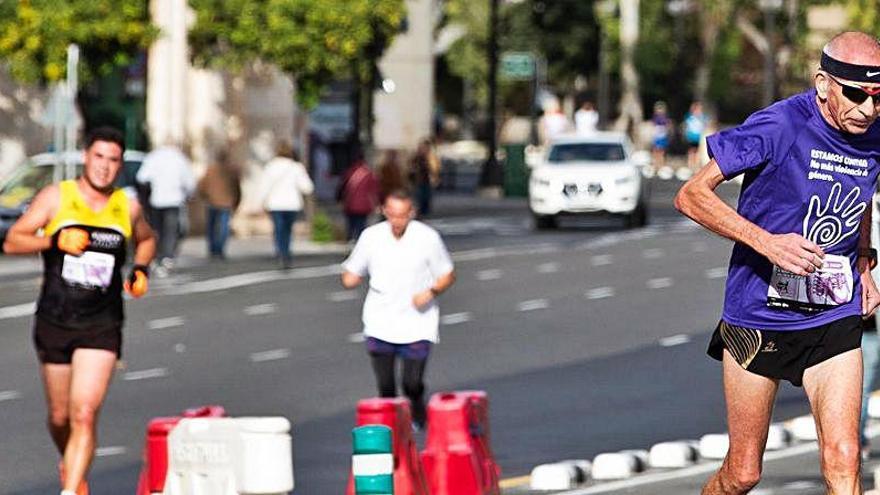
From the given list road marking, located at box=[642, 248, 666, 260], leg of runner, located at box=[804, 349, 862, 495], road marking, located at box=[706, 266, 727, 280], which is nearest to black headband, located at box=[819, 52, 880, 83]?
leg of runner, located at box=[804, 349, 862, 495]

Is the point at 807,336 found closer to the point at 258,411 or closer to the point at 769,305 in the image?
the point at 769,305

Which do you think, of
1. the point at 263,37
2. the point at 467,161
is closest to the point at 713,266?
the point at 263,37

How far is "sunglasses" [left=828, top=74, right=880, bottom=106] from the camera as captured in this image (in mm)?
8188

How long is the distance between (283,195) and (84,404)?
21176 mm

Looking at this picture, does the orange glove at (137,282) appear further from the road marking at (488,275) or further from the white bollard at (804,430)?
the road marking at (488,275)

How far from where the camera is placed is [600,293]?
28188 millimetres

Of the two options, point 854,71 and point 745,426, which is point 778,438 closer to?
point 745,426

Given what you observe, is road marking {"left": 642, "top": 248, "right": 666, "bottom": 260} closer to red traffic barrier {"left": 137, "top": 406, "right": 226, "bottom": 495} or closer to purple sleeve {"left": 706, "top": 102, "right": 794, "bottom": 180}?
red traffic barrier {"left": 137, "top": 406, "right": 226, "bottom": 495}

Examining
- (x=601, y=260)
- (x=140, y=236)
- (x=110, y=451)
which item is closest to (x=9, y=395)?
(x=110, y=451)

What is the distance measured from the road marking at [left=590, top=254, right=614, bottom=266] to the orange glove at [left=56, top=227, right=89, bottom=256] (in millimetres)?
22212

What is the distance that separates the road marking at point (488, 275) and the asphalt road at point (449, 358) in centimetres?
2

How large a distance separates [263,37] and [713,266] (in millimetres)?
7902

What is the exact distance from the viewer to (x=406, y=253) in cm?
1470

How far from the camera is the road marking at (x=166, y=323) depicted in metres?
23.9
